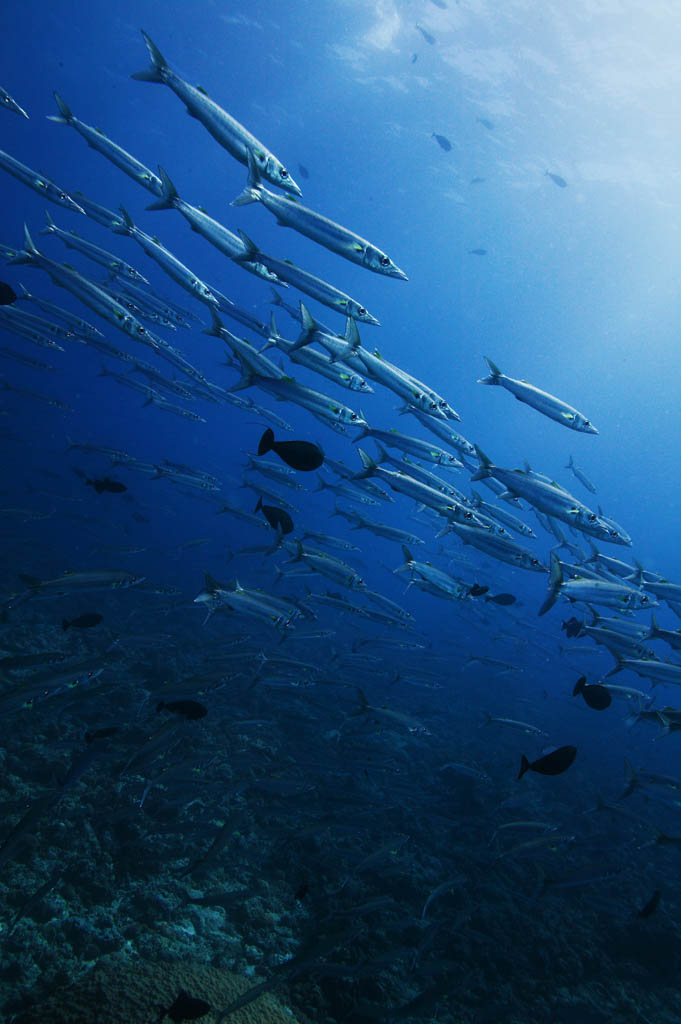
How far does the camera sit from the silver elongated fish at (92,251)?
842 centimetres

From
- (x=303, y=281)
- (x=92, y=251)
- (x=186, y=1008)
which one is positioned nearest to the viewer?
(x=186, y=1008)

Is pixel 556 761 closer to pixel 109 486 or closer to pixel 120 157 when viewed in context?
pixel 109 486

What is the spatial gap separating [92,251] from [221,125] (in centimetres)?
540

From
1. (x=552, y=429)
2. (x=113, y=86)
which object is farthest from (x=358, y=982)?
(x=552, y=429)

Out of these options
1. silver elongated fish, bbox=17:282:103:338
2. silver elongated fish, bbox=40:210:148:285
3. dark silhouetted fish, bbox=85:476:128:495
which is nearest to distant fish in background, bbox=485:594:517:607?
dark silhouetted fish, bbox=85:476:128:495

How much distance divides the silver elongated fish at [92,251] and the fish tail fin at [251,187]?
4.92 metres

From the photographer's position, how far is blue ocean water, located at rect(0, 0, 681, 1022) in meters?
4.75

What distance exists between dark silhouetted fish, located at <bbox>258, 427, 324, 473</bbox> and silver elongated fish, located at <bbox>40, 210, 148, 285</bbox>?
6.44 metres

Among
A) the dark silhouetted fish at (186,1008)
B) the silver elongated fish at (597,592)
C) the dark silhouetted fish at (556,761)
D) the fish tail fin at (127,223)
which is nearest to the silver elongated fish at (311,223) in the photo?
the fish tail fin at (127,223)

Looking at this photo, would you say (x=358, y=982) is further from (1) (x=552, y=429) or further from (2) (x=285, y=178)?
(1) (x=552, y=429)

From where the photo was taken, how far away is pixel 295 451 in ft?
14.8

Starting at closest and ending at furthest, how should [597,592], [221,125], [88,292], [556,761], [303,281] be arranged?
[556,761], [221,125], [303,281], [597,592], [88,292]

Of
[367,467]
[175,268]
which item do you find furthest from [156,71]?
[367,467]

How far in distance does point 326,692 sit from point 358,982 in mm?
8182
